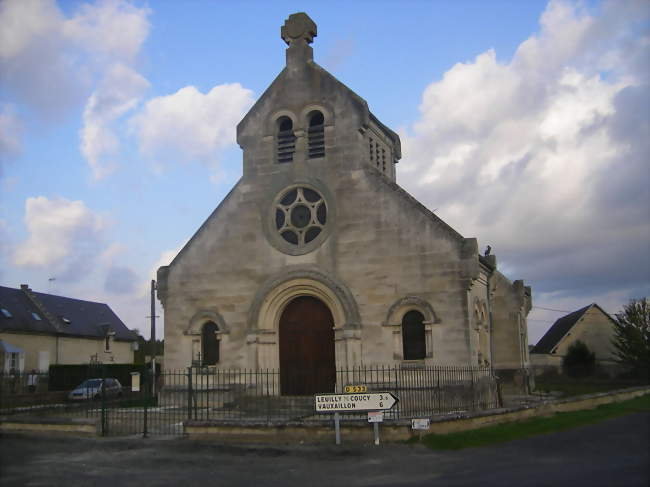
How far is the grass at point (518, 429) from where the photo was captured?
14.8 metres

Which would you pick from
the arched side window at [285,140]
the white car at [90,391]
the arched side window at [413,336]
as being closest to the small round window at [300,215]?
the arched side window at [285,140]

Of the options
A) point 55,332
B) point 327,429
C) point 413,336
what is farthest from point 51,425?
point 55,332

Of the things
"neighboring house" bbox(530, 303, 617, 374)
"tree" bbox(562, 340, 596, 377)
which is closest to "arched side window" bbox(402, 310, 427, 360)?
"tree" bbox(562, 340, 596, 377)

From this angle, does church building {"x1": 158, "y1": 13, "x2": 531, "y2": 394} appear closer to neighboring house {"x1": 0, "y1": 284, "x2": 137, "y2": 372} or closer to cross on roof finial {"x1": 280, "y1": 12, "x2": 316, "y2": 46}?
cross on roof finial {"x1": 280, "y1": 12, "x2": 316, "y2": 46}

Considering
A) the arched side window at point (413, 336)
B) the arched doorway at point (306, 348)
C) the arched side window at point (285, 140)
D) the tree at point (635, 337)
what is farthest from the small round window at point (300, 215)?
the tree at point (635, 337)

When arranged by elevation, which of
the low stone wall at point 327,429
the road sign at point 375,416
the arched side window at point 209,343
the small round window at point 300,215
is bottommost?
the low stone wall at point 327,429

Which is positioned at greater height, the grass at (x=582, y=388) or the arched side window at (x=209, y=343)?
the arched side window at (x=209, y=343)

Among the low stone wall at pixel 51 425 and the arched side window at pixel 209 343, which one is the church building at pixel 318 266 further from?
the low stone wall at pixel 51 425

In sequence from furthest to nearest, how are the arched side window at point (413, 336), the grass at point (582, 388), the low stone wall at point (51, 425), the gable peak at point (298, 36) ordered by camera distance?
the grass at point (582, 388) < the gable peak at point (298, 36) < the arched side window at point (413, 336) < the low stone wall at point (51, 425)

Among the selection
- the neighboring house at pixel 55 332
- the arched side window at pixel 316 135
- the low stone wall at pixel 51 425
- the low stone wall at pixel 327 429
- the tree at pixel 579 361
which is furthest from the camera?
the tree at pixel 579 361

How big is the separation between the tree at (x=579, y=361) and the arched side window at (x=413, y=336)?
91.1ft

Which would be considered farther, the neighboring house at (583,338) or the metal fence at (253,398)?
the neighboring house at (583,338)

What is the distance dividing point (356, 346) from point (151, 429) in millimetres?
6765

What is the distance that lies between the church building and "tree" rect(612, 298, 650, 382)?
13609mm
